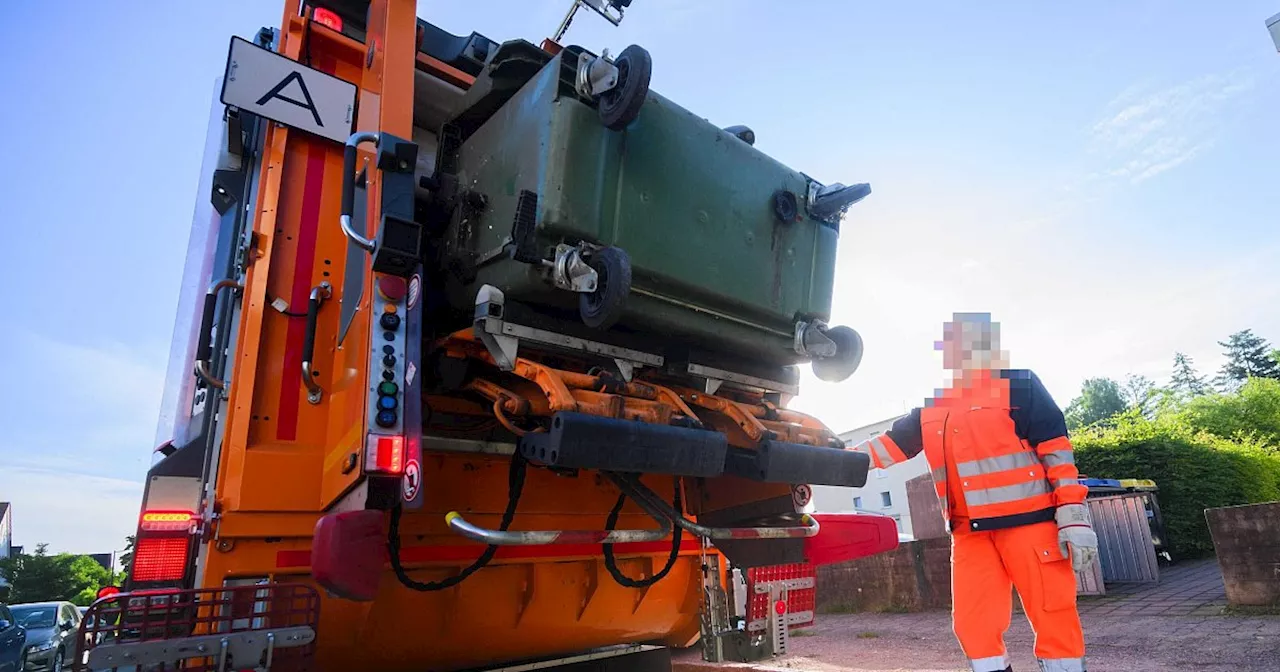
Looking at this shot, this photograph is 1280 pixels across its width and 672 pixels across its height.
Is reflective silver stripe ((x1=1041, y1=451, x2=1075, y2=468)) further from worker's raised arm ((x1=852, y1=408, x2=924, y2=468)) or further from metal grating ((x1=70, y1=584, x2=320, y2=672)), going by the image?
metal grating ((x1=70, y1=584, x2=320, y2=672))

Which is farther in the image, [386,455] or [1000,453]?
[1000,453]

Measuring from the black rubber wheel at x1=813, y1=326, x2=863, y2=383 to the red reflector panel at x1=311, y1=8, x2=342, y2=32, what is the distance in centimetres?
257

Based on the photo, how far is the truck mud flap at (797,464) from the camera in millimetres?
2566

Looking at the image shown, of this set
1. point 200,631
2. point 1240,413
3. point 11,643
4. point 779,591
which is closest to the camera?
point 200,631

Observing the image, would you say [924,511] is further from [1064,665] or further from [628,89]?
[628,89]

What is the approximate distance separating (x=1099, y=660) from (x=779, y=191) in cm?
375

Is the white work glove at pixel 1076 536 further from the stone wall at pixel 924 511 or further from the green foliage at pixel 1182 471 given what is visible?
the green foliage at pixel 1182 471

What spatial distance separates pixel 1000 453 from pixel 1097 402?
57.9 m

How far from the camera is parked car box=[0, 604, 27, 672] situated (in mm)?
9256

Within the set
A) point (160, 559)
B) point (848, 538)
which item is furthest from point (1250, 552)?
point (160, 559)

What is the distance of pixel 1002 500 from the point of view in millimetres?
2756

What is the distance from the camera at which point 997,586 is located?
108 inches

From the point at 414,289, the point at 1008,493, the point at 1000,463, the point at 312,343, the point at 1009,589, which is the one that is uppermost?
the point at 414,289

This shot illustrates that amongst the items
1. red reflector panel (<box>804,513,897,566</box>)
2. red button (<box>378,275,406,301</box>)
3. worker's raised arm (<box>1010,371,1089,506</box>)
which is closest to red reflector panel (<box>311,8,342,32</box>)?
red button (<box>378,275,406,301</box>)
